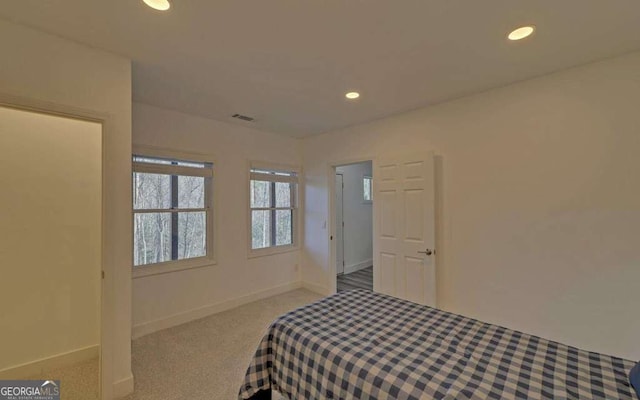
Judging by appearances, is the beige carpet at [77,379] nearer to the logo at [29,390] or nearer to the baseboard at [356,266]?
the logo at [29,390]

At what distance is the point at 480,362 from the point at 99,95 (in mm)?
2960

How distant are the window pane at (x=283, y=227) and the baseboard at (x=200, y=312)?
728 millimetres

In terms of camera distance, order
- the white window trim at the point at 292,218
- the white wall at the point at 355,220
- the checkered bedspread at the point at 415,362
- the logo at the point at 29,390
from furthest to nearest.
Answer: the white wall at the point at 355,220, the white window trim at the point at 292,218, the logo at the point at 29,390, the checkered bedspread at the point at 415,362

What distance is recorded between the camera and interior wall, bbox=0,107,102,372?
2.28 metres

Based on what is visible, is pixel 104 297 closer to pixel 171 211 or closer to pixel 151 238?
pixel 151 238

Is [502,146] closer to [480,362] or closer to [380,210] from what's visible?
[380,210]

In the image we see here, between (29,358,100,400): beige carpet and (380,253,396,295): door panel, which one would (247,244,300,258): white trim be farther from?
(29,358,100,400): beige carpet

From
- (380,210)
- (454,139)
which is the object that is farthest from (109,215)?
(454,139)

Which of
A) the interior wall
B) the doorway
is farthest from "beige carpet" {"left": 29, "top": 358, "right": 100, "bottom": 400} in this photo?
the doorway

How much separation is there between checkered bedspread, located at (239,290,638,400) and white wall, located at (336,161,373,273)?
12.2ft

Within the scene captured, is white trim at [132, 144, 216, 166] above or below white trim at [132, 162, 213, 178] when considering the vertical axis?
above

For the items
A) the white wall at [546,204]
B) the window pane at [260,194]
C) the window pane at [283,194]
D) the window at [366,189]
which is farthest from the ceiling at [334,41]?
the window at [366,189]

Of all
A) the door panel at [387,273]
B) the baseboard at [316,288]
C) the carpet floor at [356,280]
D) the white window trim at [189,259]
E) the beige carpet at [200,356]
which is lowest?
the carpet floor at [356,280]

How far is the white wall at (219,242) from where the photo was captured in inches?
122
